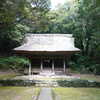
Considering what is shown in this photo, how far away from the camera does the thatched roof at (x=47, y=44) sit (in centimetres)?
1353

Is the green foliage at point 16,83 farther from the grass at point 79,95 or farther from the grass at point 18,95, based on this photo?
the grass at point 79,95

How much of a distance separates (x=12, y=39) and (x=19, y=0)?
1057 cm

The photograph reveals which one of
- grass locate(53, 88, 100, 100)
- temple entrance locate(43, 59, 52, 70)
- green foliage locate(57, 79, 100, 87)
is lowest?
temple entrance locate(43, 59, 52, 70)

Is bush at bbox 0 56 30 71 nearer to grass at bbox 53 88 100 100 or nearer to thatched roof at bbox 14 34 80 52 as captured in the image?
thatched roof at bbox 14 34 80 52

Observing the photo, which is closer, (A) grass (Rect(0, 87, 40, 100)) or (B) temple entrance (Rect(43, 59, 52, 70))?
(A) grass (Rect(0, 87, 40, 100))

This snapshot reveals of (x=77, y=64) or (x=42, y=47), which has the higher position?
(x=42, y=47)

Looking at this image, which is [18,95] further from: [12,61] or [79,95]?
[79,95]

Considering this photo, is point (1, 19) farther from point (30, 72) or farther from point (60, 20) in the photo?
point (60, 20)

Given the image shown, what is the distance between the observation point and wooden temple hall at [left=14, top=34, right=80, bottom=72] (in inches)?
532

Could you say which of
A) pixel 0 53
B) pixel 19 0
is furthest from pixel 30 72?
pixel 19 0

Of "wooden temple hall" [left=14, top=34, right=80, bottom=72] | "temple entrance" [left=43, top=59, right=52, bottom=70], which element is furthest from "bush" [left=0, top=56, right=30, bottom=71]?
"temple entrance" [left=43, top=59, right=52, bottom=70]

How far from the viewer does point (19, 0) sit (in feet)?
19.1

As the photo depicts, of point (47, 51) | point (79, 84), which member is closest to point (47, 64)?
point (47, 51)

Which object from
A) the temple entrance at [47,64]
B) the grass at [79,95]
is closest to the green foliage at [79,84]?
the grass at [79,95]
